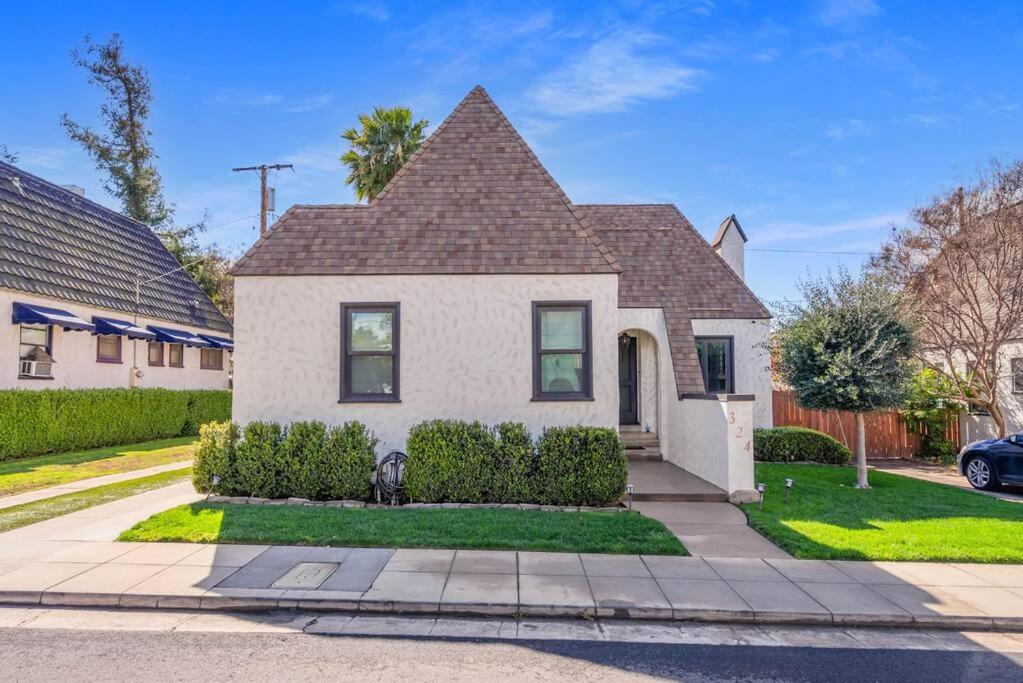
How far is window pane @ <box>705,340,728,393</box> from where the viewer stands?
14.7m

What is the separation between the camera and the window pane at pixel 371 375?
9.94m

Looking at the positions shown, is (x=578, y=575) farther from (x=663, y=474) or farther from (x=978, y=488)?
(x=978, y=488)

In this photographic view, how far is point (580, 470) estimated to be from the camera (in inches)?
351

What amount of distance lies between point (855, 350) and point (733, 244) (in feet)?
23.6

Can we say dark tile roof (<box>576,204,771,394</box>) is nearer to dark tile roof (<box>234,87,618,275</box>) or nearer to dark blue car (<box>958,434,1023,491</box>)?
dark tile roof (<box>234,87,618,275</box>)

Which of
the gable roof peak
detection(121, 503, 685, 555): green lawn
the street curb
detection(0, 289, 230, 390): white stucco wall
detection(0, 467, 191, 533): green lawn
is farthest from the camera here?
the gable roof peak

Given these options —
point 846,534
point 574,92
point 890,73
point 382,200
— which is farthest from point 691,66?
point 846,534

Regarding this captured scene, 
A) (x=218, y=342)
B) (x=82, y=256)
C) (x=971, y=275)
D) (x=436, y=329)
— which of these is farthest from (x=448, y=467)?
(x=218, y=342)

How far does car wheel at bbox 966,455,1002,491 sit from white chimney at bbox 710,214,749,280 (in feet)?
23.8

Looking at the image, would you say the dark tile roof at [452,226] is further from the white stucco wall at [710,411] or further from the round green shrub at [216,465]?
the white stucco wall at [710,411]

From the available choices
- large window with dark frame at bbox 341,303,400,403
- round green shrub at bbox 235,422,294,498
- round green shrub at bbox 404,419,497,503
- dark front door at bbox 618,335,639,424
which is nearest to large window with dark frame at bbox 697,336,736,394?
dark front door at bbox 618,335,639,424

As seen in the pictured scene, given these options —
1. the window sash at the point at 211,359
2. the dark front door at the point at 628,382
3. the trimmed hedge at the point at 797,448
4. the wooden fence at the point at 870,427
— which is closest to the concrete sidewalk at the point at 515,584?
the trimmed hedge at the point at 797,448

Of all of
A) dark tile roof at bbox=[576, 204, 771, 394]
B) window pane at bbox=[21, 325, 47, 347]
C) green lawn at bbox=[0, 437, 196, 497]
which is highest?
dark tile roof at bbox=[576, 204, 771, 394]

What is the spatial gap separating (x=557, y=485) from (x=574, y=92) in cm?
804
